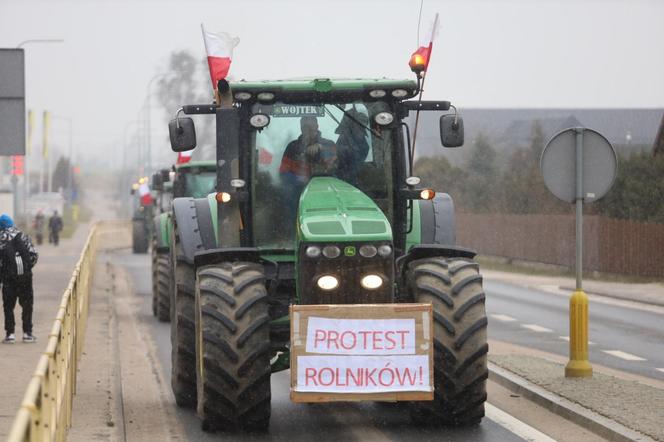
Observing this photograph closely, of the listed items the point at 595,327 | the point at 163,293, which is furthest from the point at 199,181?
the point at 595,327

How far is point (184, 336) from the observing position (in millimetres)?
12164

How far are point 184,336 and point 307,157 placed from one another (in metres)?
1.99

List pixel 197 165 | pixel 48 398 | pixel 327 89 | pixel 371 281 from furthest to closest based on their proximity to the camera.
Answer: pixel 197 165 < pixel 327 89 < pixel 371 281 < pixel 48 398

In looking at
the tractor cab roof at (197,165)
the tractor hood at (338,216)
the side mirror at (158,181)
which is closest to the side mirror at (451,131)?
the tractor hood at (338,216)

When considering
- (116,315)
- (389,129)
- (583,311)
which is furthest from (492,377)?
(116,315)

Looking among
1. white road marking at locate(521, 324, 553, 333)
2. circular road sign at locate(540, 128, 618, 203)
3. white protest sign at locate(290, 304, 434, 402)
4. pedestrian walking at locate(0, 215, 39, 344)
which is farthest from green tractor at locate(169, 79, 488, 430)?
white road marking at locate(521, 324, 553, 333)

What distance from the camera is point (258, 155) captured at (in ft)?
38.4

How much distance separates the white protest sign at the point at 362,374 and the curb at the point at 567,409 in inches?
55.7

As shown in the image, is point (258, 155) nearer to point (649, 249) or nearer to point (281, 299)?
point (281, 299)

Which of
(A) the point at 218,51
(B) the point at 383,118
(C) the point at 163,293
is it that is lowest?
(C) the point at 163,293

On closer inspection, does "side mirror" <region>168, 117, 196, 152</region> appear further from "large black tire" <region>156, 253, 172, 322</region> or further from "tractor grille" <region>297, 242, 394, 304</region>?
"large black tire" <region>156, 253, 172, 322</region>

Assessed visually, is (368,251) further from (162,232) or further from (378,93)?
(162,232)

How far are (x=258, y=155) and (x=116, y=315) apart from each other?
541 inches

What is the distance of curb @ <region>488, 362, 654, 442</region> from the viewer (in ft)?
33.4
